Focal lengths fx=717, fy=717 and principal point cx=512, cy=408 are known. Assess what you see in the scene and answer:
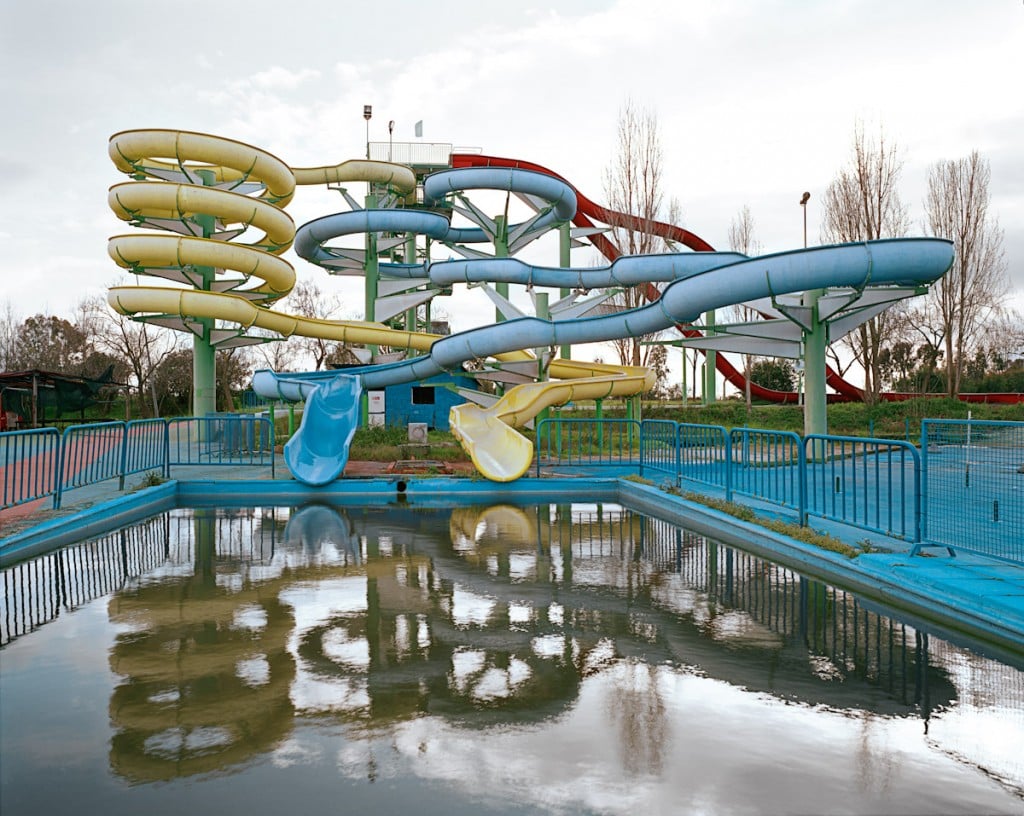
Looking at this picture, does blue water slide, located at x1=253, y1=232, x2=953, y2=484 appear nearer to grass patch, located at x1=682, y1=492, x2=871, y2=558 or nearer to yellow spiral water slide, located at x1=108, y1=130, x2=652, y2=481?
yellow spiral water slide, located at x1=108, y1=130, x2=652, y2=481

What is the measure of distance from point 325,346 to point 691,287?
3421 cm

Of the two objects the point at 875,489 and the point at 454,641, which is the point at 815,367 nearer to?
the point at 875,489

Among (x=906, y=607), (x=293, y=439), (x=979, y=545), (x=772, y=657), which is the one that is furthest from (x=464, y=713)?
(x=293, y=439)

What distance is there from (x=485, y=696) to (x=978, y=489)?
502cm

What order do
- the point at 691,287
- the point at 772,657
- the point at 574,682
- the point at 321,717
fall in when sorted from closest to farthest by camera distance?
1. the point at 321,717
2. the point at 574,682
3. the point at 772,657
4. the point at 691,287

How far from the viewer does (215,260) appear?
20109mm

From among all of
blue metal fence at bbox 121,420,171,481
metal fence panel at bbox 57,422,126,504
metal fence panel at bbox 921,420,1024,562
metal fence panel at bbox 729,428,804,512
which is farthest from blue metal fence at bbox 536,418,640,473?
metal fence panel at bbox 57,422,126,504

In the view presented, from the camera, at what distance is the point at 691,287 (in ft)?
44.5

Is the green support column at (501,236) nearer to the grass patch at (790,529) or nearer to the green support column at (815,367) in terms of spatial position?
the green support column at (815,367)

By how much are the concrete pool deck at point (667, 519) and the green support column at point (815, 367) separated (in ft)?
13.9

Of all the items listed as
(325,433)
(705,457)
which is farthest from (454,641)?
(325,433)

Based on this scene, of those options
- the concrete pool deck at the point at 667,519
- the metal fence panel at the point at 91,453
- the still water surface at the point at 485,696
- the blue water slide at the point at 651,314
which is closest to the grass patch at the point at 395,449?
the concrete pool deck at the point at 667,519

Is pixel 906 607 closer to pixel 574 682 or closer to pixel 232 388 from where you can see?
pixel 574 682

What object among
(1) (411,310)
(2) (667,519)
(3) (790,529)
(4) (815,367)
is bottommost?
(2) (667,519)
